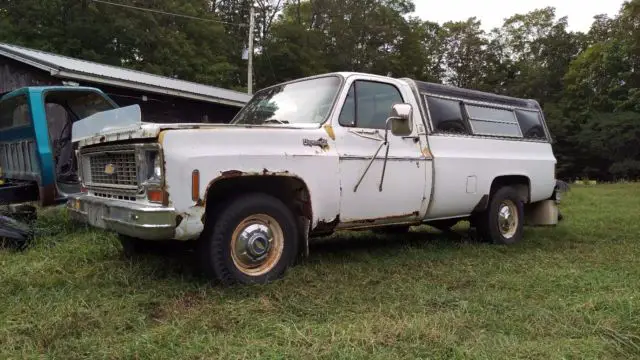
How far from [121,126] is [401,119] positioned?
2.45m

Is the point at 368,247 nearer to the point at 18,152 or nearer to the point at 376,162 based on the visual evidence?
the point at 376,162

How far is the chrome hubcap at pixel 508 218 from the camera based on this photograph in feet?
22.8

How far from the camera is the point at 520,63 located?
4891 centimetres

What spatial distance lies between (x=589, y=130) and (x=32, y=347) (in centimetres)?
4006

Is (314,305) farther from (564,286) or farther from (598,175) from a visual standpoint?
(598,175)

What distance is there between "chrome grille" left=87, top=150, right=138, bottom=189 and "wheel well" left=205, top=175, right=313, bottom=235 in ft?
1.99

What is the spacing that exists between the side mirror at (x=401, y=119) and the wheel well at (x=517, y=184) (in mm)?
2289

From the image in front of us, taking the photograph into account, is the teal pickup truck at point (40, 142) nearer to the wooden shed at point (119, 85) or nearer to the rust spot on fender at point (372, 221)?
the wooden shed at point (119, 85)

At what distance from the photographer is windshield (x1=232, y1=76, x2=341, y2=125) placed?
16.9 feet

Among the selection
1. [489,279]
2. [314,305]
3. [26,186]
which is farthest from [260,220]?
[26,186]

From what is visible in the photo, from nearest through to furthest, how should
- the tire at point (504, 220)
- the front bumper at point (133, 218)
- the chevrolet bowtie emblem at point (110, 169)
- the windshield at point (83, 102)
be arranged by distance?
the front bumper at point (133, 218) → the chevrolet bowtie emblem at point (110, 169) → the tire at point (504, 220) → the windshield at point (83, 102)

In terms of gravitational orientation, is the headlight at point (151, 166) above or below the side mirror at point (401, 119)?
below

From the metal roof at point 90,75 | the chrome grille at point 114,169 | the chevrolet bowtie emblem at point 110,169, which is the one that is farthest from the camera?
the metal roof at point 90,75

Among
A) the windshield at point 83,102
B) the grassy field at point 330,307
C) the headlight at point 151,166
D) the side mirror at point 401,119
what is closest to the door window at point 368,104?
the side mirror at point 401,119
